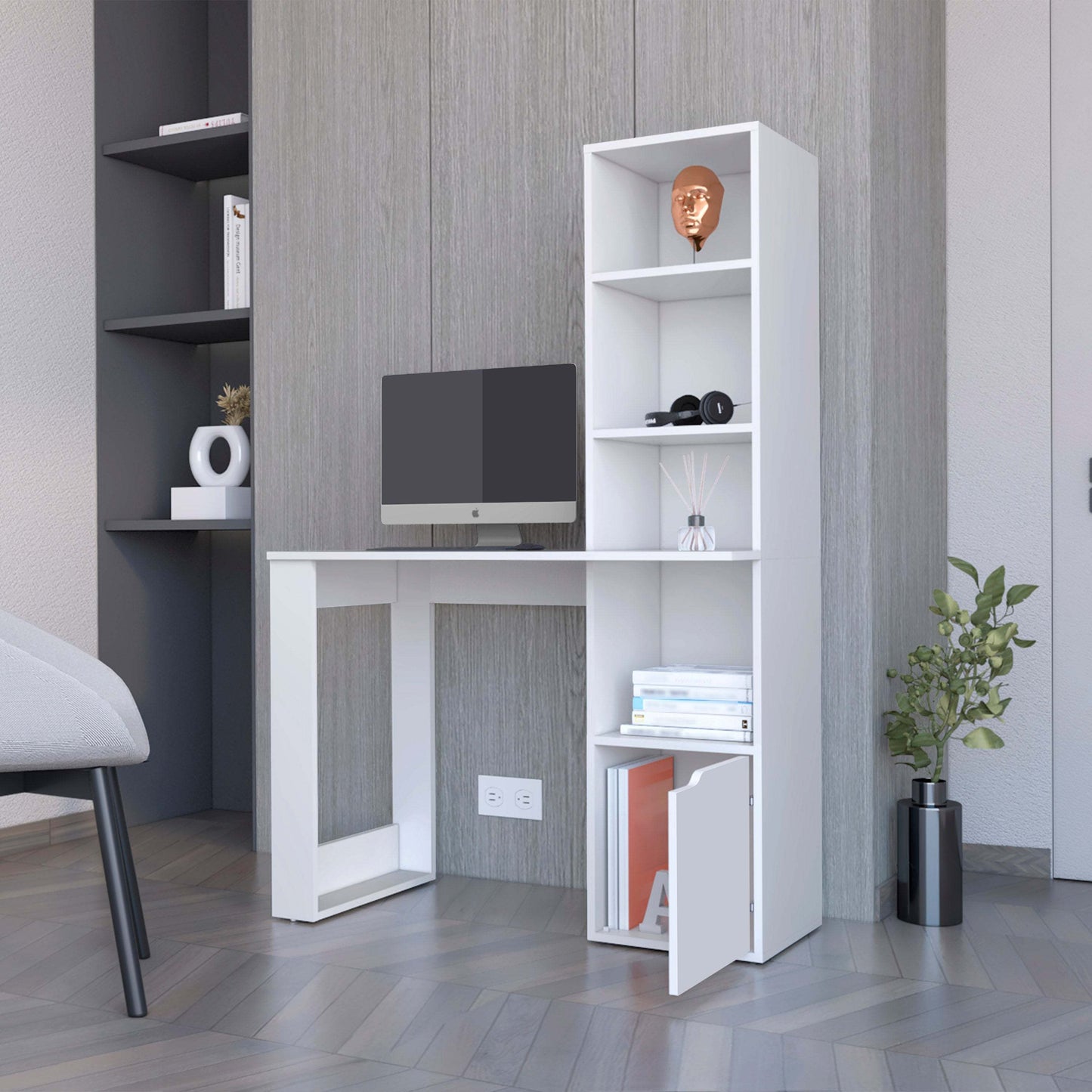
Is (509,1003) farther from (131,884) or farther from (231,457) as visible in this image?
(231,457)

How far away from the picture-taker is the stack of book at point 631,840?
251 centimetres

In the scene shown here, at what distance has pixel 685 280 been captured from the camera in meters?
2.54

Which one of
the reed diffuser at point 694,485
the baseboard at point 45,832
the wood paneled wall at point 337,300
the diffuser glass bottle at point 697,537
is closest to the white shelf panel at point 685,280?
the reed diffuser at point 694,485

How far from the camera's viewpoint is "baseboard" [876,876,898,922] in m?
2.65

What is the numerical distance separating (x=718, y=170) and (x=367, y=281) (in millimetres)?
933

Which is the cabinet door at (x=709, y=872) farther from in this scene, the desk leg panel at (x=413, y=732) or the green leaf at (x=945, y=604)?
the desk leg panel at (x=413, y=732)

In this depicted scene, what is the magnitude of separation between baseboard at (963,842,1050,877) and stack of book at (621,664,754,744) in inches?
38.8

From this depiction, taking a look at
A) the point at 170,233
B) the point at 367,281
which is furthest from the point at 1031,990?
the point at 170,233

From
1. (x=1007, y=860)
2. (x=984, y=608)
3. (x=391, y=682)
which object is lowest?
(x=1007, y=860)

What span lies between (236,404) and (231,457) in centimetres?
15

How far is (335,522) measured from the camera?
323 centimetres

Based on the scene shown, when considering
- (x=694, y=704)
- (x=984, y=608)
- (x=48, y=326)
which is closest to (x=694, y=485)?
(x=694, y=704)

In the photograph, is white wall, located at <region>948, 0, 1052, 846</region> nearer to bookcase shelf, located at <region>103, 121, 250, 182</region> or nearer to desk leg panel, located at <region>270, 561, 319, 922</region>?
desk leg panel, located at <region>270, 561, 319, 922</region>

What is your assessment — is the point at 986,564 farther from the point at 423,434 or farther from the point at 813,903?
the point at 423,434
